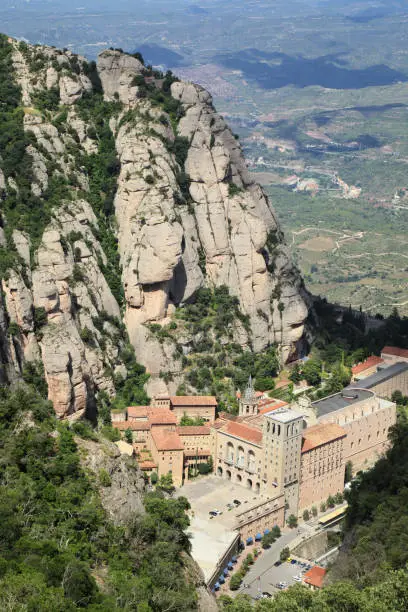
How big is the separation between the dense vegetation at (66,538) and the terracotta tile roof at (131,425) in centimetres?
1676

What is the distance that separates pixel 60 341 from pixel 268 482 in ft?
62.6

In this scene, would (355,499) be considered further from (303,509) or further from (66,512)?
(66,512)

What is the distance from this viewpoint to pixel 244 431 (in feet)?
264

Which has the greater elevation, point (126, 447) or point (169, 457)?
point (126, 447)

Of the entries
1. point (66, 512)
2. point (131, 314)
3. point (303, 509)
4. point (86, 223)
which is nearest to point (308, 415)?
point (303, 509)

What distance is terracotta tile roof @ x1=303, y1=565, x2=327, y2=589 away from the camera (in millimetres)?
65688

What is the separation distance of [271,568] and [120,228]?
37539 millimetres

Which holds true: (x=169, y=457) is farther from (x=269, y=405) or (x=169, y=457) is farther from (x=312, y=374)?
(x=312, y=374)

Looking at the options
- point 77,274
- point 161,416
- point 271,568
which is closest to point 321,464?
point 271,568

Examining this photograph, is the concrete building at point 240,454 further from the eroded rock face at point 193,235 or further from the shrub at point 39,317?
the shrub at point 39,317

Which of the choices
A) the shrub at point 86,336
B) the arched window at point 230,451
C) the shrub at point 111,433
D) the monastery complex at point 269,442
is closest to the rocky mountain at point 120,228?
the shrub at point 86,336

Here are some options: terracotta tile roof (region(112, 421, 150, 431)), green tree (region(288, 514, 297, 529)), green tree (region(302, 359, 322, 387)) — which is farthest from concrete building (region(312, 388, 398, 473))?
terracotta tile roof (region(112, 421, 150, 431))

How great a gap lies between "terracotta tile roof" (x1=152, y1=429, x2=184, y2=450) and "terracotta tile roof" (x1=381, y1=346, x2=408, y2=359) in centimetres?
2825

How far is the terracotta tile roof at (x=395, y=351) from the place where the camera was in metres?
100
